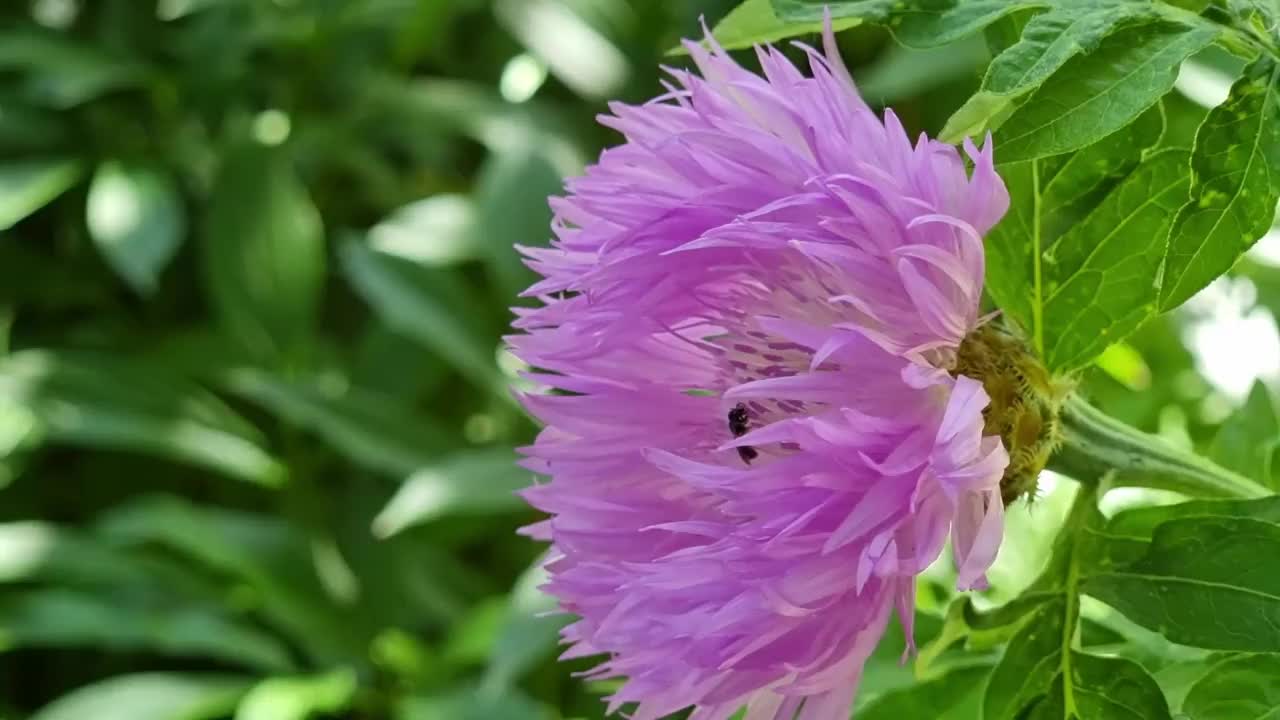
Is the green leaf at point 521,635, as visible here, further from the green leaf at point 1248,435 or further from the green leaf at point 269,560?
the green leaf at point 1248,435

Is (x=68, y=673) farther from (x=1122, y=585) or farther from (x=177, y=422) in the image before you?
(x=1122, y=585)

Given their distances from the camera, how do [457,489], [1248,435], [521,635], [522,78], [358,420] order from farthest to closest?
1. [522,78]
2. [358,420]
3. [457,489]
4. [521,635]
5. [1248,435]

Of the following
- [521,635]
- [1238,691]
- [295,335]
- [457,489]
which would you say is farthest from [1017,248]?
[295,335]

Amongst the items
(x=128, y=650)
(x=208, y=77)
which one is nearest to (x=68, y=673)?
(x=128, y=650)

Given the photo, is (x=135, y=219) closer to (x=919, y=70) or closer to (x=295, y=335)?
(x=295, y=335)

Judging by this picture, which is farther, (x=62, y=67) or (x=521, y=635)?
(x=62, y=67)

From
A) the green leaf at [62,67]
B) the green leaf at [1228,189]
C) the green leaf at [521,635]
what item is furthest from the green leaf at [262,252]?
the green leaf at [1228,189]

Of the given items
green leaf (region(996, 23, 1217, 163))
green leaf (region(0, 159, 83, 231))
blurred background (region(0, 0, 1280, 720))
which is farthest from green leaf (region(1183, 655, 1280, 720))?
green leaf (region(0, 159, 83, 231))

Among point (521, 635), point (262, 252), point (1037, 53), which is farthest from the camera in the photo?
point (262, 252)
